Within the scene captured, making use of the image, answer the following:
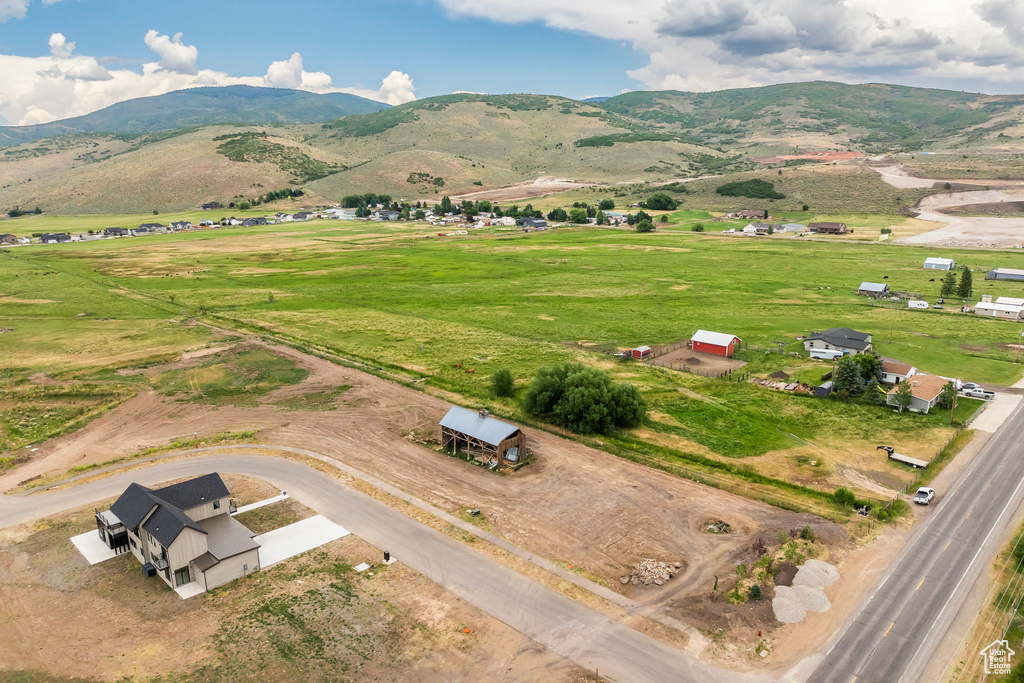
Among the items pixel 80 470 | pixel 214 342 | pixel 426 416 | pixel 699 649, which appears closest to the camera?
pixel 699 649

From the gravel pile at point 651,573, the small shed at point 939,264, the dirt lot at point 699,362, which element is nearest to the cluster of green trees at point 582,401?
the dirt lot at point 699,362

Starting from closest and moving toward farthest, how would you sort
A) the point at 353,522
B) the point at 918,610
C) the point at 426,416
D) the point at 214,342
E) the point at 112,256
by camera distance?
the point at 918,610, the point at 353,522, the point at 426,416, the point at 214,342, the point at 112,256

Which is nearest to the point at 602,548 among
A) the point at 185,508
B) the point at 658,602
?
the point at 658,602

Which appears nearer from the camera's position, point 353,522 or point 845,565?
point 845,565

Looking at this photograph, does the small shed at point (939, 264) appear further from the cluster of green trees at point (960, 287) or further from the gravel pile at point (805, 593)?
the gravel pile at point (805, 593)

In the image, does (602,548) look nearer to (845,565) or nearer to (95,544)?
(845,565)

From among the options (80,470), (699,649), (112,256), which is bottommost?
(699,649)

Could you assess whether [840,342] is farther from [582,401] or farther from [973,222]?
[973,222]
